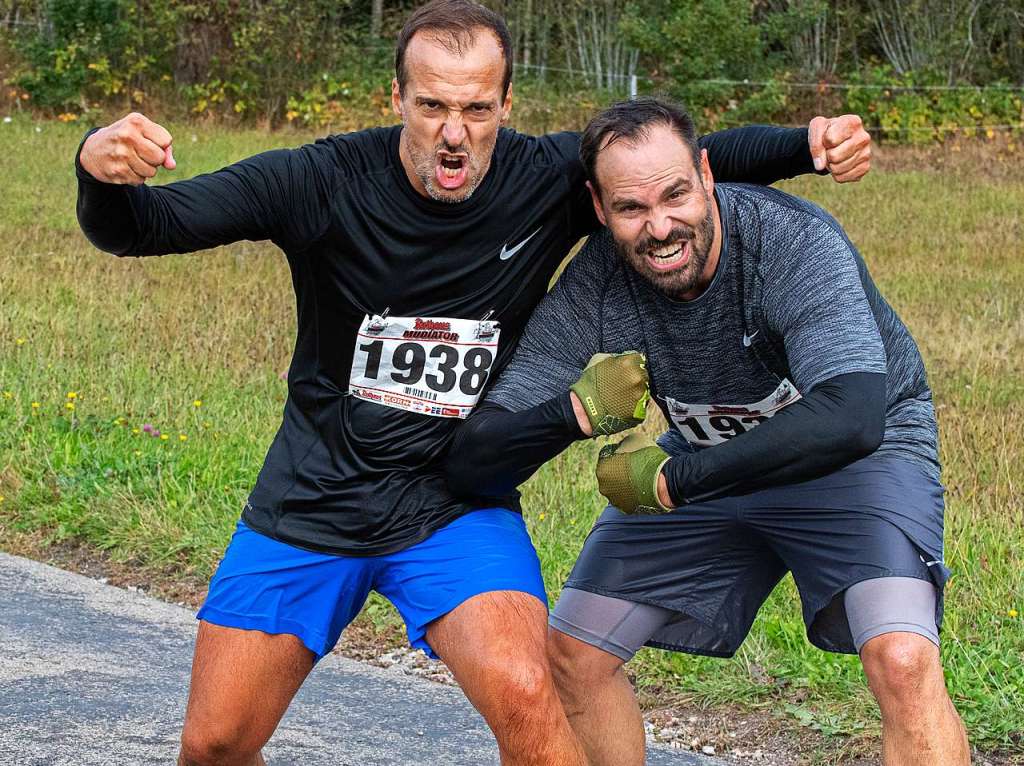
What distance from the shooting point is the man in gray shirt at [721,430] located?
3.51 metres

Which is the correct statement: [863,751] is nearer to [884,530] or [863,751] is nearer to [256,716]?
[884,530]

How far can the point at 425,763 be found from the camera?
15.2 feet

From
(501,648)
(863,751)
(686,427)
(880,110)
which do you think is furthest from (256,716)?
(880,110)

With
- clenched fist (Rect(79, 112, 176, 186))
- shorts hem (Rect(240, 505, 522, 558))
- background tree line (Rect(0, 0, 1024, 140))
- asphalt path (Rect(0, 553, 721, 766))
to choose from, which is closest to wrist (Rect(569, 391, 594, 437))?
shorts hem (Rect(240, 505, 522, 558))

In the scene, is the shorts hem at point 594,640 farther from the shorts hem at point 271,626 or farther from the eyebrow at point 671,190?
the eyebrow at point 671,190

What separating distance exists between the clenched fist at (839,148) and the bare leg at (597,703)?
1.43m

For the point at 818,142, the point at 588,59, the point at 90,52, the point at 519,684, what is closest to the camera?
the point at 519,684

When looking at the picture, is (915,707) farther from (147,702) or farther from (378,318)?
(147,702)

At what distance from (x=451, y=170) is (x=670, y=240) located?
1.91 feet

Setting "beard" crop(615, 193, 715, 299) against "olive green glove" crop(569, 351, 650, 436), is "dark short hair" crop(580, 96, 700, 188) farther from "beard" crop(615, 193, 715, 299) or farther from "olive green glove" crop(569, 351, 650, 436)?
"olive green glove" crop(569, 351, 650, 436)

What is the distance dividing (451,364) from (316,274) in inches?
16.7

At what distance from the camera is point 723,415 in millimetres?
4012

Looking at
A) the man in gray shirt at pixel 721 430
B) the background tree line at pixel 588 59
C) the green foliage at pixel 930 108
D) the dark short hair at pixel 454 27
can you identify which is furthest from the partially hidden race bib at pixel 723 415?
the background tree line at pixel 588 59

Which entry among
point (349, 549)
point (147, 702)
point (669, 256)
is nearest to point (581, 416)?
point (669, 256)
